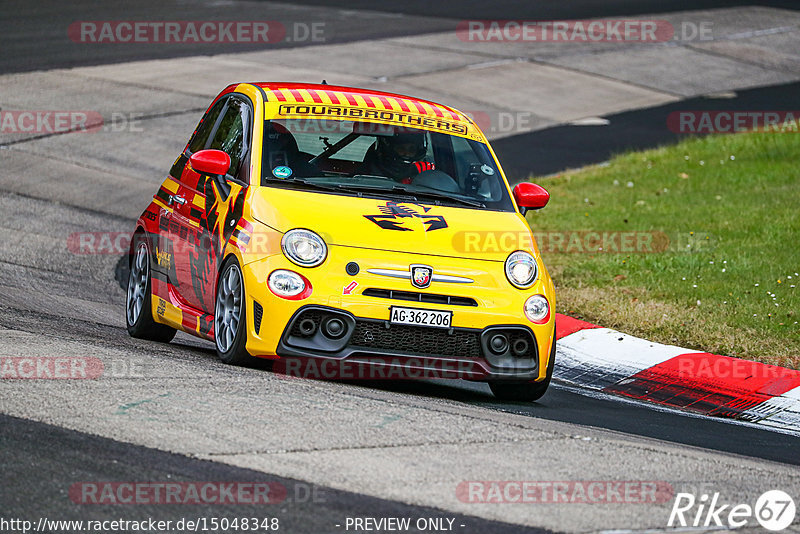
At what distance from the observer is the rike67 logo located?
5.20 meters

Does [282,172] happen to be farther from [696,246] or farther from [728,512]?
[696,246]

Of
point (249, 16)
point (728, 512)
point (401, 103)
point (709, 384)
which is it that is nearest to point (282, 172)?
point (401, 103)

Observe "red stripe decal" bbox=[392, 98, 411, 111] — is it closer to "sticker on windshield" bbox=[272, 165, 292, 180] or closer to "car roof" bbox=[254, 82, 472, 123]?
"car roof" bbox=[254, 82, 472, 123]

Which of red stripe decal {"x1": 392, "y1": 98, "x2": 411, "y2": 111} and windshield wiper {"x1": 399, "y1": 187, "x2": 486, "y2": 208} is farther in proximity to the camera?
red stripe decal {"x1": 392, "y1": 98, "x2": 411, "y2": 111}

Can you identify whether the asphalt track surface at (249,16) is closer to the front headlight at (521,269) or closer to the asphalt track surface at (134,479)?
the front headlight at (521,269)

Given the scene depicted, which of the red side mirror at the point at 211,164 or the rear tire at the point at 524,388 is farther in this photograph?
the red side mirror at the point at 211,164

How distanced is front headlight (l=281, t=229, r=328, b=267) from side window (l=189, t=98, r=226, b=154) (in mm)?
2081

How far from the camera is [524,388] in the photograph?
7.93 meters

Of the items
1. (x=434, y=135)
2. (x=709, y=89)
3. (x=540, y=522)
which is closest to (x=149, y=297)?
(x=434, y=135)

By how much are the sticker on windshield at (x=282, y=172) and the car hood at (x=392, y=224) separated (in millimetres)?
202

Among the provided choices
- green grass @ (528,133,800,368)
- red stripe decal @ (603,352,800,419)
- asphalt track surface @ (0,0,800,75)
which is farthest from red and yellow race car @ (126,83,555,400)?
asphalt track surface @ (0,0,800,75)

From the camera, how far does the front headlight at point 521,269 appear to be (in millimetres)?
7609

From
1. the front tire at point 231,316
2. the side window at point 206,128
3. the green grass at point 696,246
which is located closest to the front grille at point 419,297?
the front tire at point 231,316

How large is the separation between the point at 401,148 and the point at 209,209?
133 centimetres
